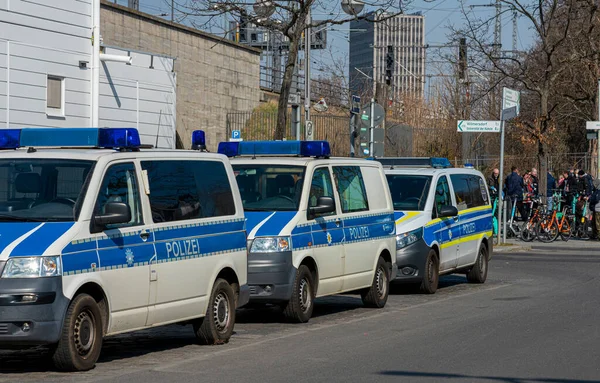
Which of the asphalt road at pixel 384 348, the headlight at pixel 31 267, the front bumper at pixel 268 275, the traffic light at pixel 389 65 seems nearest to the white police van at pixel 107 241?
the headlight at pixel 31 267

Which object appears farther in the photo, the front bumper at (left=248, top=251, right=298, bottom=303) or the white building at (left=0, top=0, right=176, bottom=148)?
the white building at (left=0, top=0, right=176, bottom=148)

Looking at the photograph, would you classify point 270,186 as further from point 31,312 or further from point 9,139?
point 31,312

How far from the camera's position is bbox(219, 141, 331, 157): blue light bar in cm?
1324

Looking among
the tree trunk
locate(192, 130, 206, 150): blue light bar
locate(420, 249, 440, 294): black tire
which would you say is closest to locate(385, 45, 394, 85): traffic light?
the tree trunk

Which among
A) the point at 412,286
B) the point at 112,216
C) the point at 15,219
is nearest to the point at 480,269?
the point at 412,286

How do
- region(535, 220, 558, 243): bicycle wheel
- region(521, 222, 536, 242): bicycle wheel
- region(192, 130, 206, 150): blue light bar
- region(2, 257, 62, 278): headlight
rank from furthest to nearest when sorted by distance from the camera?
region(521, 222, 536, 242): bicycle wheel → region(535, 220, 558, 243): bicycle wheel → region(192, 130, 206, 150): blue light bar → region(2, 257, 62, 278): headlight

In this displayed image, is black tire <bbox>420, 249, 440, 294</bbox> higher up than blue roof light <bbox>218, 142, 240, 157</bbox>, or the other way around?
blue roof light <bbox>218, 142, 240, 157</bbox>

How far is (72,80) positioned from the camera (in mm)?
25781

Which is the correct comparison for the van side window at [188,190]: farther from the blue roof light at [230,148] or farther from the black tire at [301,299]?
the blue roof light at [230,148]

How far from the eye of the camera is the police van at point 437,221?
1603 cm

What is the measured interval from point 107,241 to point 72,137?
53.4 inches

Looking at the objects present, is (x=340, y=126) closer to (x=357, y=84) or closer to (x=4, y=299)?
(x=357, y=84)

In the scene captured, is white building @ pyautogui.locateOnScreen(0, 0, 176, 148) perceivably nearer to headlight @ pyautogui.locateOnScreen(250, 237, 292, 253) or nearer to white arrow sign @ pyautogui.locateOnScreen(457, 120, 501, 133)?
white arrow sign @ pyautogui.locateOnScreen(457, 120, 501, 133)

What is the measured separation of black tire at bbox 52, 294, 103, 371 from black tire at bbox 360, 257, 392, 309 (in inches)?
235
